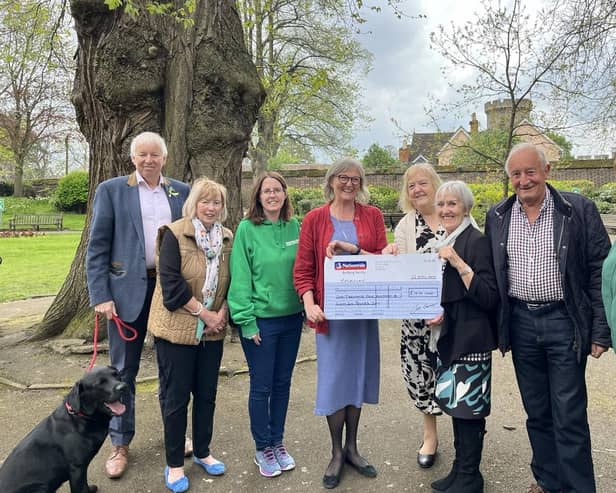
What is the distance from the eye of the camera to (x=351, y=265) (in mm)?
3139

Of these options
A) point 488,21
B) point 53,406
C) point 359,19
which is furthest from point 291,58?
point 53,406

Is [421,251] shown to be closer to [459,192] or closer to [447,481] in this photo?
[459,192]

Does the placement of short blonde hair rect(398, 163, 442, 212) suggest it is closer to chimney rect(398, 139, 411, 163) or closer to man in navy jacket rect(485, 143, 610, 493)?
man in navy jacket rect(485, 143, 610, 493)

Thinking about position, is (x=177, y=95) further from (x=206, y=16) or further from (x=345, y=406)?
(x=345, y=406)

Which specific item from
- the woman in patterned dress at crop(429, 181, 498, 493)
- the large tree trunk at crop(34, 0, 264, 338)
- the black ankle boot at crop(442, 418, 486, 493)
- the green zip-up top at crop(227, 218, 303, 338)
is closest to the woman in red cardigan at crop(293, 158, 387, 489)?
the green zip-up top at crop(227, 218, 303, 338)

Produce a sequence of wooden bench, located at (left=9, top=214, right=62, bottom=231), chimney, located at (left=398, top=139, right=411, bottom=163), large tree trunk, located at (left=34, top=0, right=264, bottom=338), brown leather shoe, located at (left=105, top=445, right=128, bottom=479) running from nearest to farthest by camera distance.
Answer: brown leather shoe, located at (left=105, top=445, right=128, bottom=479) < large tree trunk, located at (left=34, top=0, right=264, bottom=338) < wooden bench, located at (left=9, top=214, right=62, bottom=231) < chimney, located at (left=398, top=139, right=411, bottom=163)

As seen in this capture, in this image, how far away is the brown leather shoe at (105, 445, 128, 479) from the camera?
11.1 feet

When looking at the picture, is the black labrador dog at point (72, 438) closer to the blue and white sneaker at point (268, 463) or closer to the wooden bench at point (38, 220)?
the blue and white sneaker at point (268, 463)

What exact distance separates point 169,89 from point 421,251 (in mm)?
3517

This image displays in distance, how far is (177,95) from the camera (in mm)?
5457

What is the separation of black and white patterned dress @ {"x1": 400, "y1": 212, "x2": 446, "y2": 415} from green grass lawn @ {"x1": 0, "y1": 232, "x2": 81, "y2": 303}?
9.48m

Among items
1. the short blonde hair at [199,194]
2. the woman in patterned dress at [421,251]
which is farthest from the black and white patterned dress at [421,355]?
the short blonde hair at [199,194]

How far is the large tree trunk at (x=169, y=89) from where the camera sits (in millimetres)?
5250

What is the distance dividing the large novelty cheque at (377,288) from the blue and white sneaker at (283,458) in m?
1.12
